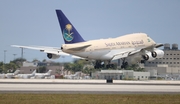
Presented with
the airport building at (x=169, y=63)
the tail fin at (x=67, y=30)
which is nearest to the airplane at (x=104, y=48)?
the tail fin at (x=67, y=30)

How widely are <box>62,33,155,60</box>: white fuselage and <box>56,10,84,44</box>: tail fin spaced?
119cm

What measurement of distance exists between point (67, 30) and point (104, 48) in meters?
8.76

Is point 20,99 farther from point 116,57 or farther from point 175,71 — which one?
point 175,71

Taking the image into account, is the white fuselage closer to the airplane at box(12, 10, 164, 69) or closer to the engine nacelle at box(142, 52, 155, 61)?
the airplane at box(12, 10, 164, 69)

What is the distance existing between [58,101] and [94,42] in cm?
3677

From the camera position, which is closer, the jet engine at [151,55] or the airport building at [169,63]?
the jet engine at [151,55]

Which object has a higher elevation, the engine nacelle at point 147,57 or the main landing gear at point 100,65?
the engine nacelle at point 147,57

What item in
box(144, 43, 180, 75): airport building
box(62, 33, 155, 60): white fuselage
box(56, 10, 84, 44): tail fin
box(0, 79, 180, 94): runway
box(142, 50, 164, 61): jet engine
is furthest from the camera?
box(144, 43, 180, 75): airport building

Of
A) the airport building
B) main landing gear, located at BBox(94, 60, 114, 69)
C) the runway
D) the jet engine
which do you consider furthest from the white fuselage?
the airport building

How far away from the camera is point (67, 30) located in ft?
239

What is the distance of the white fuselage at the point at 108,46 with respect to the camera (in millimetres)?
73625

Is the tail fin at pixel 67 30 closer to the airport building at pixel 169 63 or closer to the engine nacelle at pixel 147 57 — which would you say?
the engine nacelle at pixel 147 57

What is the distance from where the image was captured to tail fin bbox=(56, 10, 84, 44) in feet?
237

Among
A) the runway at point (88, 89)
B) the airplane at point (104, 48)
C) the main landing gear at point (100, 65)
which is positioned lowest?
the runway at point (88, 89)
